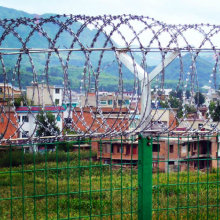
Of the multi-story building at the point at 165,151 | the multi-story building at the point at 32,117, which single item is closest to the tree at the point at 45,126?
the multi-story building at the point at 32,117

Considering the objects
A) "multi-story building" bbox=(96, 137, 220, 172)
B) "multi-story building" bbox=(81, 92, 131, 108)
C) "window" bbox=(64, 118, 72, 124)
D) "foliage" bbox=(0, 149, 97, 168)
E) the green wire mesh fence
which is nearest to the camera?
"foliage" bbox=(0, 149, 97, 168)

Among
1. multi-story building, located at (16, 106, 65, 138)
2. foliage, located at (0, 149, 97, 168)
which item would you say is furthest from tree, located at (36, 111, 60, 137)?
foliage, located at (0, 149, 97, 168)

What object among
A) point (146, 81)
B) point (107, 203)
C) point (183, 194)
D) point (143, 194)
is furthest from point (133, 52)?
point (183, 194)

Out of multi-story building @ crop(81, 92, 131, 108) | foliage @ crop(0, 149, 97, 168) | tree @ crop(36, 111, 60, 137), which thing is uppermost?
multi-story building @ crop(81, 92, 131, 108)

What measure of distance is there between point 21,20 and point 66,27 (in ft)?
1.68

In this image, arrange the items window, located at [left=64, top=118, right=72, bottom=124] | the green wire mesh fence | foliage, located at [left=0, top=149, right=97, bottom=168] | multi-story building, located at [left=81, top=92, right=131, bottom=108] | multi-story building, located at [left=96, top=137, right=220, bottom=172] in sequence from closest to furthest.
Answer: foliage, located at [left=0, top=149, right=97, bottom=168] < the green wire mesh fence < multi-story building, located at [left=96, top=137, right=220, bottom=172] < window, located at [left=64, top=118, right=72, bottom=124] < multi-story building, located at [left=81, top=92, right=131, bottom=108]

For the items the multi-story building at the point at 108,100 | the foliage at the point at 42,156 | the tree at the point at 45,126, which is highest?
the multi-story building at the point at 108,100

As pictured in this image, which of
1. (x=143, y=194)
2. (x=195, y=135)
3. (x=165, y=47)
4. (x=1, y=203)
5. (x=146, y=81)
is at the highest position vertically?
(x=165, y=47)

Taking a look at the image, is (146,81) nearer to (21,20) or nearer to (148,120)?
(148,120)

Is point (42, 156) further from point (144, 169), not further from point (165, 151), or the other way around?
point (165, 151)

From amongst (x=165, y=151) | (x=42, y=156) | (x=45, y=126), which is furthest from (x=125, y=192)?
(x=165, y=151)

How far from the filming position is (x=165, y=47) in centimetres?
581

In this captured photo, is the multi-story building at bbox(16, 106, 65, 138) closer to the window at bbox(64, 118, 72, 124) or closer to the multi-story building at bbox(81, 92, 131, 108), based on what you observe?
the window at bbox(64, 118, 72, 124)

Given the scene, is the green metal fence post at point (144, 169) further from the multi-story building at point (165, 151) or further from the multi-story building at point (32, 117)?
the multi-story building at point (32, 117)
